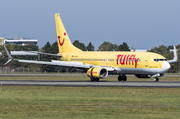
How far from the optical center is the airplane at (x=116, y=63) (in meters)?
49.7

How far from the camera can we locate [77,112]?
62.5ft

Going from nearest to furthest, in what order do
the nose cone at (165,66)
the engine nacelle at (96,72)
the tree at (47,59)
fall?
the nose cone at (165,66), the engine nacelle at (96,72), the tree at (47,59)

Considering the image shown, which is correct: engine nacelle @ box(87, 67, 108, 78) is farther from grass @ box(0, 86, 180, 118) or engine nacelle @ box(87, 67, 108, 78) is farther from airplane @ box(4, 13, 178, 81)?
grass @ box(0, 86, 180, 118)

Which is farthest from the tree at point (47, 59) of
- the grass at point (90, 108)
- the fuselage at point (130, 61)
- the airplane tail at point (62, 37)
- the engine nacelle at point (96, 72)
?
the grass at point (90, 108)

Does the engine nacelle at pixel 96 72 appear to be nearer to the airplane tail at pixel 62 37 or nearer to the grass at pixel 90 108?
the airplane tail at pixel 62 37

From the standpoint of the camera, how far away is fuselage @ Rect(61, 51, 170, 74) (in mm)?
49531

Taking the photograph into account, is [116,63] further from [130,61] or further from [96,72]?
[96,72]

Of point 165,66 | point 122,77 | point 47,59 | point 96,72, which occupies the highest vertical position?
point 47,59

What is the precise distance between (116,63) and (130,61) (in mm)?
2428

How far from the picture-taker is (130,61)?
168 feet

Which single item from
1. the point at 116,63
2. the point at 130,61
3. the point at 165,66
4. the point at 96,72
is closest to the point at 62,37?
the point at 116,63

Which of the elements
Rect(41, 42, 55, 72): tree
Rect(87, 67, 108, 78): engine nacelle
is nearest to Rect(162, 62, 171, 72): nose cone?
Rect(87, 67, 108, 78): engine nacelle

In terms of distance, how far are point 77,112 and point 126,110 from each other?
276 centimetres

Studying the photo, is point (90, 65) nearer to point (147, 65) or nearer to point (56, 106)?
point (147, 65)
